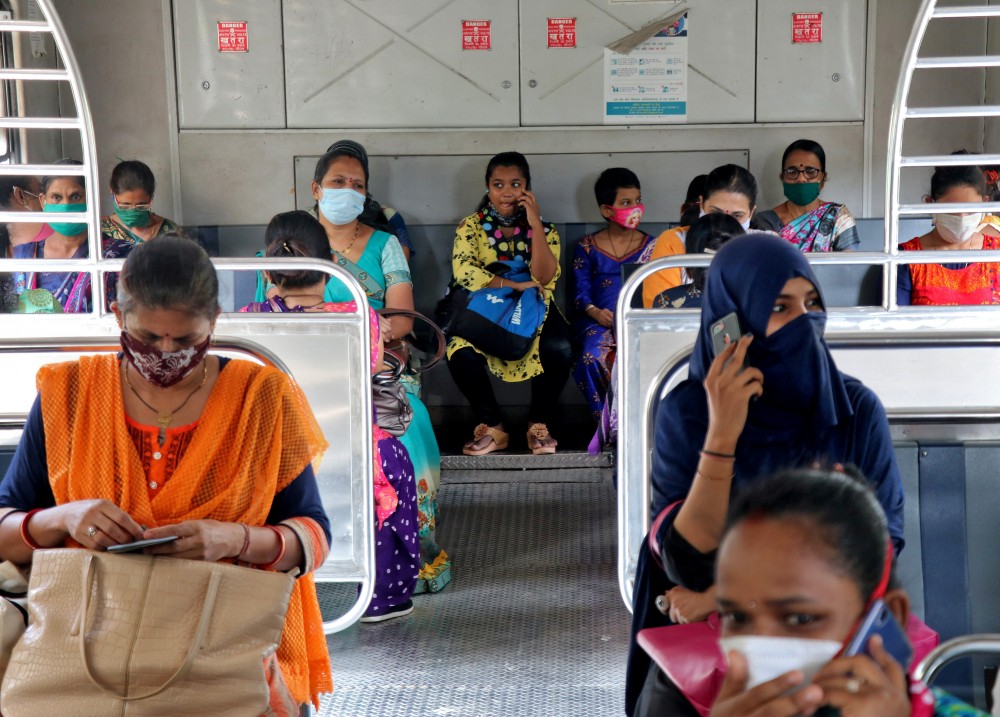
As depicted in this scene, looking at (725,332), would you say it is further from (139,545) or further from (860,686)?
(139,545)

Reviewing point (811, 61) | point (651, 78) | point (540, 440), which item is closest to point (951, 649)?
point (540, 440)

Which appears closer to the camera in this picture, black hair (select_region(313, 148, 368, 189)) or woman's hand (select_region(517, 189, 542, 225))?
Answer: black hair (select_region(313, 148, 368, 189))

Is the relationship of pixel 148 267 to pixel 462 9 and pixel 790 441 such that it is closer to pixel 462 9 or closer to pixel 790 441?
pixel 790 441

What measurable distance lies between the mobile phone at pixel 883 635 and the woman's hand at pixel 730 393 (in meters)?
0.74

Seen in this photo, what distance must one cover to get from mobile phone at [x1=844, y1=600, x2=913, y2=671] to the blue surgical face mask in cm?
405

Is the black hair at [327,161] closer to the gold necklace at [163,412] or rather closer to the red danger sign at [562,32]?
the red danger sign at [562,32]

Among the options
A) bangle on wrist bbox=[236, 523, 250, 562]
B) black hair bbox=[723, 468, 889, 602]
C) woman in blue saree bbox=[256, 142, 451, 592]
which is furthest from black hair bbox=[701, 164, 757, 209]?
black hair bbox=[723, 468, 889, 602]

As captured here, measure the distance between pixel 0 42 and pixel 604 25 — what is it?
131 inches

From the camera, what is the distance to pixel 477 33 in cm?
654

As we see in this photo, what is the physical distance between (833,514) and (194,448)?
4.52 feet

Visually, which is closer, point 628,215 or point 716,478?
point 716,478

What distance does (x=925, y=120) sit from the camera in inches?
261

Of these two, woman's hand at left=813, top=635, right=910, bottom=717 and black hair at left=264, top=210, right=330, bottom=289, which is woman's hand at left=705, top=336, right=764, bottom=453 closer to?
woman's hand at left=813, top=635, right=910, bottom=717

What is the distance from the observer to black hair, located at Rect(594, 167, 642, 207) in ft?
20.4
